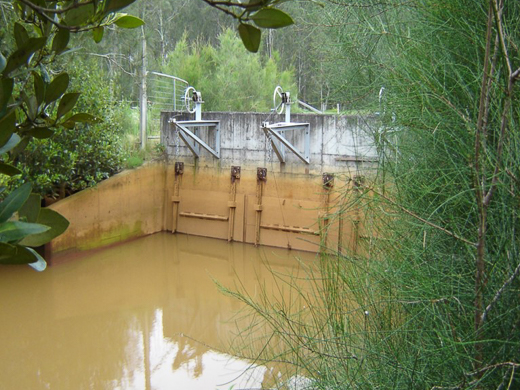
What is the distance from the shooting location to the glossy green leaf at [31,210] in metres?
0.75

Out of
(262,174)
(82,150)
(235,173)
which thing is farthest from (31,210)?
(235,173)

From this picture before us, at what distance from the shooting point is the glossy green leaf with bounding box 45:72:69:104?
79 cm

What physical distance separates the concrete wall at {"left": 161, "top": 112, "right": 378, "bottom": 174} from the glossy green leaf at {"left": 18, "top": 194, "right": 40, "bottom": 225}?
7526mm

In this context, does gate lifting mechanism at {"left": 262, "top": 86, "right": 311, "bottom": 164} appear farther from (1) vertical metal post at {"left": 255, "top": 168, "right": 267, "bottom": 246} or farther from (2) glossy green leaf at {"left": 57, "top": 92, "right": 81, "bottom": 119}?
(2) glossy green leaf at {"left": 57, "top": 92, "right": 81, "bottom": 119}

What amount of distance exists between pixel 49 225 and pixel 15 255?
0.27ft

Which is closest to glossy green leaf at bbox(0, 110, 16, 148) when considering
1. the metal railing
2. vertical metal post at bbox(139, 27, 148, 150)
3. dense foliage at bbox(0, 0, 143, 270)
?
dense foliage at bbox(0, 0, 143, 270)

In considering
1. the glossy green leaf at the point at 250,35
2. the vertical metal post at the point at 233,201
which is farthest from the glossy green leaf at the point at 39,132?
the vertical metal post at the point at 233,201

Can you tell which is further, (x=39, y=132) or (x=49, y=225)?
(x=39, y=132)

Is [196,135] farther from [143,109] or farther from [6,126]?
[6,126]

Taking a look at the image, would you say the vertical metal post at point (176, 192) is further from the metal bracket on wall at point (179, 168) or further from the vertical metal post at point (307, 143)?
the vertical metal post at point (307, 143)

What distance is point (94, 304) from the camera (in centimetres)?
683

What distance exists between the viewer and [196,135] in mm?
9695

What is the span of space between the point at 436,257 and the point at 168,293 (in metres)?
5.78

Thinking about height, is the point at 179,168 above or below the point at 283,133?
below
